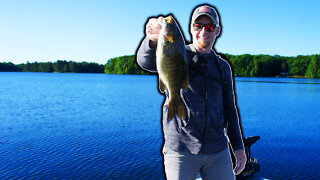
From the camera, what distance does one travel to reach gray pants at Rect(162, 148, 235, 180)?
80.1 inches

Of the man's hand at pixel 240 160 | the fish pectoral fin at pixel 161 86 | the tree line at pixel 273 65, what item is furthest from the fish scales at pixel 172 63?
the tree line at pixel 273 65

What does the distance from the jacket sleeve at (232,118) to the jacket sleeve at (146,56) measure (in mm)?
667

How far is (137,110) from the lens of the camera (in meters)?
24.8

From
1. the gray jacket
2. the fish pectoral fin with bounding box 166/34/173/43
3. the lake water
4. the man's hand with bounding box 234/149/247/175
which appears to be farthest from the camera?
the lake water

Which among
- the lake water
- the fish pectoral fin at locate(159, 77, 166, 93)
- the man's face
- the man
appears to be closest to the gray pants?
the man

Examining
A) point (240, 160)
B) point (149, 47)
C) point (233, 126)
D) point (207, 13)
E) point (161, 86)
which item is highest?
point (207, 13)

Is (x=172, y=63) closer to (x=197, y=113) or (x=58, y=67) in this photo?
(x=197, y=113)

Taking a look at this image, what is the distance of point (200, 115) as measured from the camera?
203 centimetres

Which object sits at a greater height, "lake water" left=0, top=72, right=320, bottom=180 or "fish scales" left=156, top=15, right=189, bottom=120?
"fish scales" left=156, top=15, right=189, bottom=120

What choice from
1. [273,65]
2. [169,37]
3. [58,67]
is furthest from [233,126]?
[58,67]

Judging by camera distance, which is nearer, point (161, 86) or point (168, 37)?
point (168, 37)

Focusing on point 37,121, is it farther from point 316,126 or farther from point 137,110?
point 316,126

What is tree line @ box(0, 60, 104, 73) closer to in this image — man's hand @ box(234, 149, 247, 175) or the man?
man's hand @ box(234, 149, 247, 175)

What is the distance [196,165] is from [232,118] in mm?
557
